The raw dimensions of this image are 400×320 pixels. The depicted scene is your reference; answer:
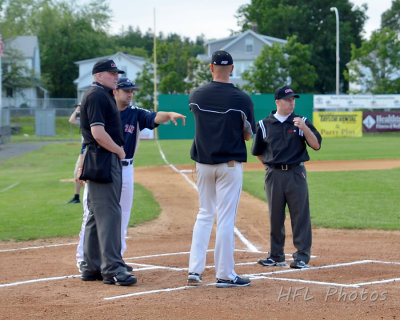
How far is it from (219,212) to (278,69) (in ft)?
181

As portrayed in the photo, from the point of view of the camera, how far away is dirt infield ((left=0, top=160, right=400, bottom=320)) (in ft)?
16.5

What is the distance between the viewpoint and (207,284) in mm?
6082

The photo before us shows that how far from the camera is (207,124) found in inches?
241

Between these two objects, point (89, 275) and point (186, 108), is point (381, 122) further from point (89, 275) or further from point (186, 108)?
point (89, 275)

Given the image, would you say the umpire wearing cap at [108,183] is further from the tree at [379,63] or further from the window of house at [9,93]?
the window of house at [9,93]

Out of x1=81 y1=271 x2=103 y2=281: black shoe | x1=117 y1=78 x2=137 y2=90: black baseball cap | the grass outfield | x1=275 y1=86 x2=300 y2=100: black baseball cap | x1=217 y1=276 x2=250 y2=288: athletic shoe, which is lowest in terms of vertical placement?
the grass outfield

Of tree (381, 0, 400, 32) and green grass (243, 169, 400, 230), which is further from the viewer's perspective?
tree (381, 0, 400, 32)

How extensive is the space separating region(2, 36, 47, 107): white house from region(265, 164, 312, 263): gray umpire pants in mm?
59088

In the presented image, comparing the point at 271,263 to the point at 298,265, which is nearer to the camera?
the point at 298,265

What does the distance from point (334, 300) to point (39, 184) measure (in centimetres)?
1373

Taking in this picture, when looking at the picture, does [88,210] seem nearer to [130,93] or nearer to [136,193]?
[130,93]

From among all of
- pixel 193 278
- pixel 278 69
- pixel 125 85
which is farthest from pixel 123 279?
pixel 278 69

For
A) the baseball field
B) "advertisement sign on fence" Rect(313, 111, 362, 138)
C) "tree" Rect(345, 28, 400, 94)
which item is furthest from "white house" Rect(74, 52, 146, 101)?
the baseball field

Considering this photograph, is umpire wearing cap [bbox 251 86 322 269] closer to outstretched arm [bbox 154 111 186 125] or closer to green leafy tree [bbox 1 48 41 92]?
outstretched arm [bbox 154 111 186 125]
